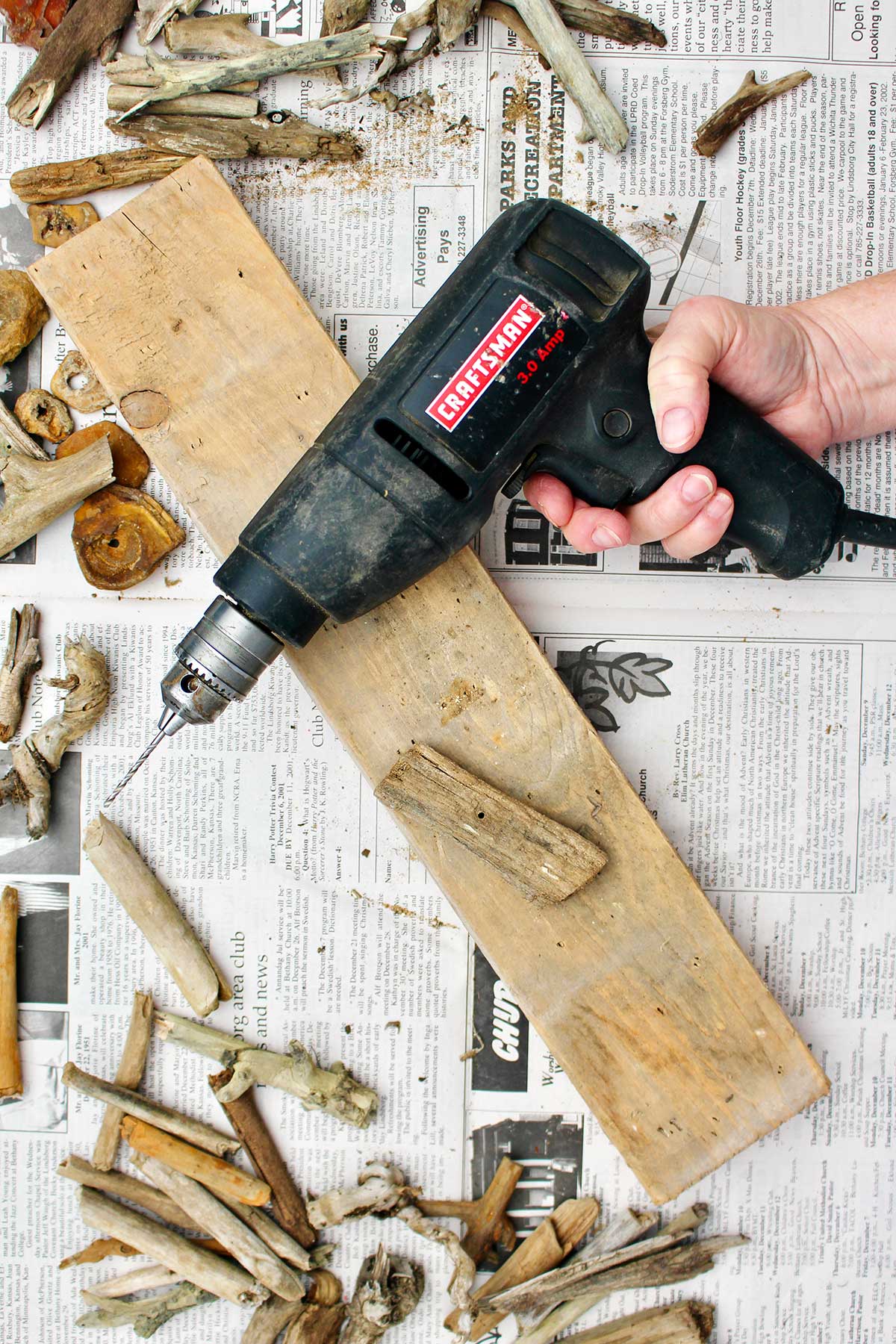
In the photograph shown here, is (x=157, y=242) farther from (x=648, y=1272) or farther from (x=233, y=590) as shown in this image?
(x=648, y=1272)

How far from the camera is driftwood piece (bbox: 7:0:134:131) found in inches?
57.2

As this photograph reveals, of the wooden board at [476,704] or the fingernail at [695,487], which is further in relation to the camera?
the wooden board at [476,704]

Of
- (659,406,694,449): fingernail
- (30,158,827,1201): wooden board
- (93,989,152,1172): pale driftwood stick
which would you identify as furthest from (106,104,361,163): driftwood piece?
(93,989,152,1172): pale driftwood stick

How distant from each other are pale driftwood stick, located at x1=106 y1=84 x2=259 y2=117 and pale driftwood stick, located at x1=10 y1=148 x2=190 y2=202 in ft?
Result: 0.25

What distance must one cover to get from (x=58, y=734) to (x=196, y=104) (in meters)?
1.15

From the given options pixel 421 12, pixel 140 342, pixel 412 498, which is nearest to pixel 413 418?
pixel 412 498

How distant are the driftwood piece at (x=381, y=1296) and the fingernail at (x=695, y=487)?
1.43 m

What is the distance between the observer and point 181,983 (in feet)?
4.91

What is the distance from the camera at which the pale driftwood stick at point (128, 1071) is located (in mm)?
1522

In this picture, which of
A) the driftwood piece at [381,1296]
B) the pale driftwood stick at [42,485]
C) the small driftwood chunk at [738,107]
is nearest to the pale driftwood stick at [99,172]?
the pale driftwood stick at [42,485]

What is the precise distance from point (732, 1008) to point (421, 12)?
1.78m

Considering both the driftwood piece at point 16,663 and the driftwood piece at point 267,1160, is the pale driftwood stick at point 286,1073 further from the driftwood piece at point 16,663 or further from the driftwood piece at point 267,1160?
the driftwood piece at point 16,663

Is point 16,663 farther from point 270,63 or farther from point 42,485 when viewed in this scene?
point 270,63

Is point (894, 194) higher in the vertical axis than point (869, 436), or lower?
higher
